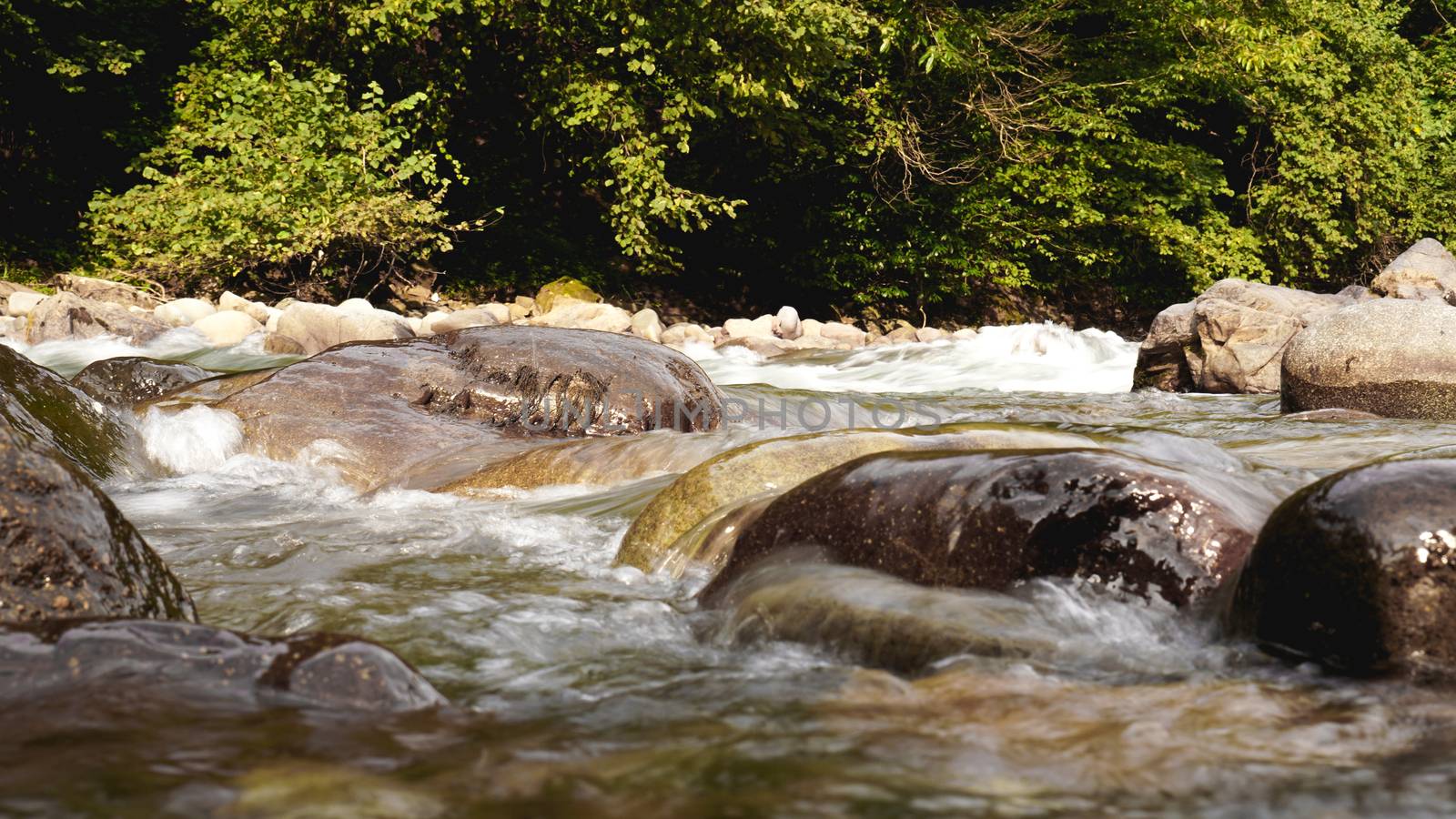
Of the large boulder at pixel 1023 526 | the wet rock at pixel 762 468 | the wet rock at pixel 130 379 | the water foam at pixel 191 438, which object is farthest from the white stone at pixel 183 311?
the large boulder at pixel 1023 526

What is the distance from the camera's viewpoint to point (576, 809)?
1.96 meters

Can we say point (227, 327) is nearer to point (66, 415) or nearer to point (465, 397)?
point (465, 397)

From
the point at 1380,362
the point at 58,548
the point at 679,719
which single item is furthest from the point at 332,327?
the point at 679,719

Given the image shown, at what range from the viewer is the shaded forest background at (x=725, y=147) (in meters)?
15.9

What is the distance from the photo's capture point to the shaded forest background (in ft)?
52.2

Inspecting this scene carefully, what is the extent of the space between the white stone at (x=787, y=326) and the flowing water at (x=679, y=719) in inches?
449

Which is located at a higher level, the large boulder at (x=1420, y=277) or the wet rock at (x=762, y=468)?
the large boulder at (x=1420, y=277)

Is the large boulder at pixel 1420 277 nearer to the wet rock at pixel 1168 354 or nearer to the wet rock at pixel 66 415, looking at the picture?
the wet rock at pixel 1168 354

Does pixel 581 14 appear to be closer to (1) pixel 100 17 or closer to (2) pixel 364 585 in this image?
(1) pixel 100 17

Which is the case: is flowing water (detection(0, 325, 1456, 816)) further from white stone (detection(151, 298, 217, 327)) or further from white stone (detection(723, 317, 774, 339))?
white stone (detection(723, 317, 774, 339))

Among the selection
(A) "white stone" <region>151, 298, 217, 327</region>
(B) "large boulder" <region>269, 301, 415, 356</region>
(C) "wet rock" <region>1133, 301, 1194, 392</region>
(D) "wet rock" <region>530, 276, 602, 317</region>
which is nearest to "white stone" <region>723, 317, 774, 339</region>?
(D) "wet rock" <region>530, 276, 602, 317</region>

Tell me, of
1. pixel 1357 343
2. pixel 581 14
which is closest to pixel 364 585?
pixel 1357 343

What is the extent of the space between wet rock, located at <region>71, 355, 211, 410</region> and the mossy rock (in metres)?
9.37

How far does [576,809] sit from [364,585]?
2.45m
